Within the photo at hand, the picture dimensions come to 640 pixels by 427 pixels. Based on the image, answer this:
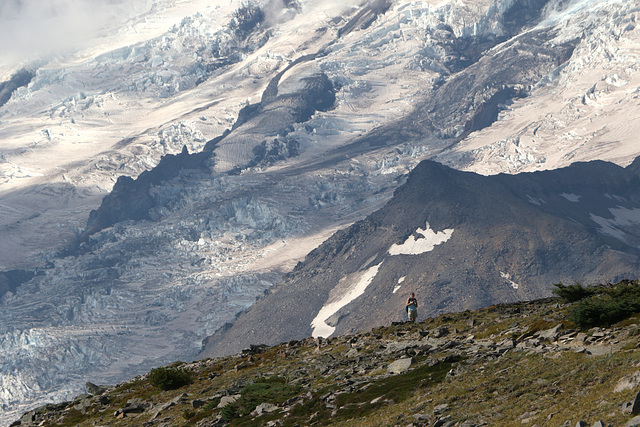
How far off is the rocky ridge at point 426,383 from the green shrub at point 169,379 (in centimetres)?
80

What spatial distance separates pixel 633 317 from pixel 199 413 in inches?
972

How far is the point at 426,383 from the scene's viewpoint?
4469 centimetres

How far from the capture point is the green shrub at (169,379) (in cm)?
6488

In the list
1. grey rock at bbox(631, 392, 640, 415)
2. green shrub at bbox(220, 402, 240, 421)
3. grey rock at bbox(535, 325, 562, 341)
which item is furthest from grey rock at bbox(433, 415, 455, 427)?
green shrub at bbox(220, 402, 240, 421)

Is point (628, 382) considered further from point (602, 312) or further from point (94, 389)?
point (94, 389)

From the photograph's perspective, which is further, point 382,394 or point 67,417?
point 67,417

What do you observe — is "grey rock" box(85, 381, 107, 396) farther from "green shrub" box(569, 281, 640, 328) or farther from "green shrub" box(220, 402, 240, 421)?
"green shrub" box(569, 281, 640, 328)

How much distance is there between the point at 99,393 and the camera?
72.6m

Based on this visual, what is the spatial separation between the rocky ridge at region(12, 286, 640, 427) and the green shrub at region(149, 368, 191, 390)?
0.80 m

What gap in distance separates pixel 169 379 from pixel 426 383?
2648 cm

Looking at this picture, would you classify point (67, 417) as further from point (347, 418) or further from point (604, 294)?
point (604, 294)

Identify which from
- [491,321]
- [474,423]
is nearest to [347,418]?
[474,423]

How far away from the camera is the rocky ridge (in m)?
35.1

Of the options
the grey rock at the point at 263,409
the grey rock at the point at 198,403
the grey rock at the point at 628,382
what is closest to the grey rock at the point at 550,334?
the grey rock at the point at 628,382
